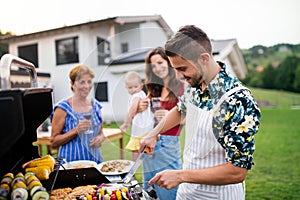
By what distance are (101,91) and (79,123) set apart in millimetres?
304

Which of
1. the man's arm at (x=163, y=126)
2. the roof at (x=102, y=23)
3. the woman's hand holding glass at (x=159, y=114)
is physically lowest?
the man's arm at (x=163, y=126)

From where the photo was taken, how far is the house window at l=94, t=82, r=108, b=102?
71.6 inches

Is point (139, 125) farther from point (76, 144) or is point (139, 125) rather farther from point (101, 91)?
point (76, 144)

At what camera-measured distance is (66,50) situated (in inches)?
349

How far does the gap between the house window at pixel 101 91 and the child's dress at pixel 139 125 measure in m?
0.20

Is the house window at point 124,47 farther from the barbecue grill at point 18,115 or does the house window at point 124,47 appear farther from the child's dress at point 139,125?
the barbecue grill at point 18,115

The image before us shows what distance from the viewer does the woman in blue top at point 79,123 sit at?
6.29ft

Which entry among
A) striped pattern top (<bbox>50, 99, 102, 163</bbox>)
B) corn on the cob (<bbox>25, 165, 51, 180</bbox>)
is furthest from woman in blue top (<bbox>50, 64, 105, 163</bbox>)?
corn on the cob (<bbox>25, 165, 51, 180</bbox>)

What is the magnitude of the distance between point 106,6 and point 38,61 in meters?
6.84

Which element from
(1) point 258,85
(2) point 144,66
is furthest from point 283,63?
(2) point 144,66

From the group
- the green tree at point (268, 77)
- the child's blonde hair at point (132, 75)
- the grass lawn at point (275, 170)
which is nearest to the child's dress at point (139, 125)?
the child's blonde hair at point (132, 75)

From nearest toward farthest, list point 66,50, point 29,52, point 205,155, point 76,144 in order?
point 205,155, point 76,144, point 66,50, point 29,52

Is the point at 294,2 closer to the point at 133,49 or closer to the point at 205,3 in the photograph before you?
the point at 205,3

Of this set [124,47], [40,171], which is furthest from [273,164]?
[40,171]
